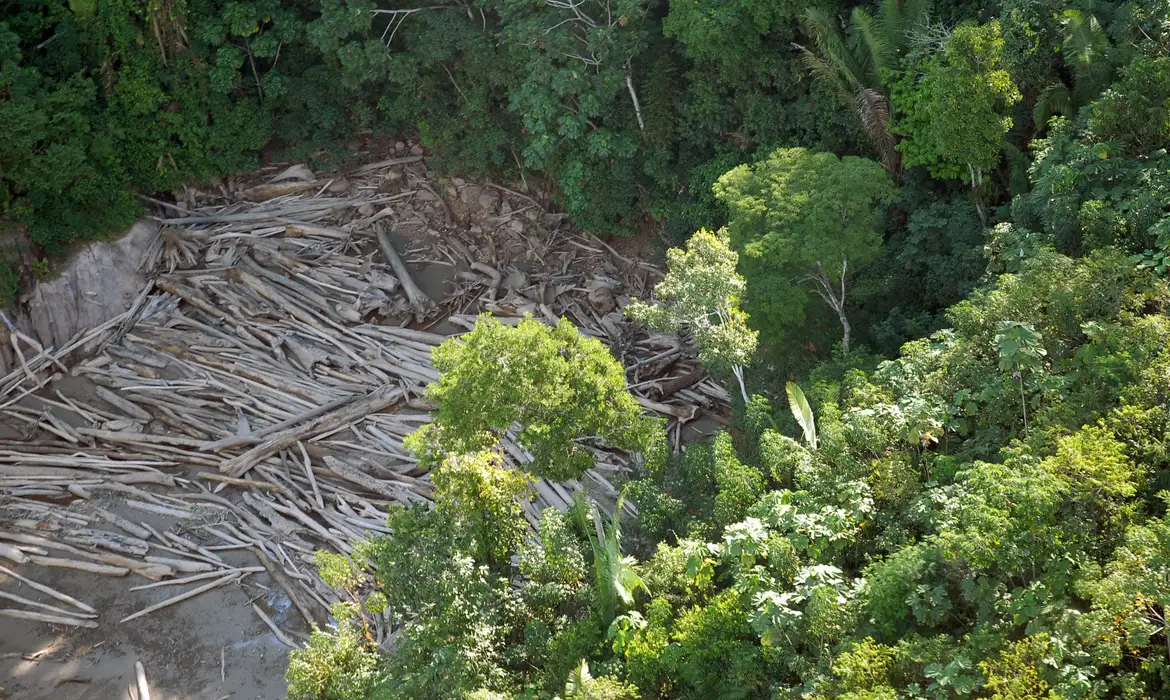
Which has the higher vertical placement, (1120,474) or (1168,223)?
(1168,223)

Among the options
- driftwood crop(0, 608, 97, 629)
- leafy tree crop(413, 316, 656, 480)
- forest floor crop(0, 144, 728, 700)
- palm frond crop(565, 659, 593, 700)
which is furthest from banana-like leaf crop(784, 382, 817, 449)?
driftwood crop(0, 608, 97, 629)

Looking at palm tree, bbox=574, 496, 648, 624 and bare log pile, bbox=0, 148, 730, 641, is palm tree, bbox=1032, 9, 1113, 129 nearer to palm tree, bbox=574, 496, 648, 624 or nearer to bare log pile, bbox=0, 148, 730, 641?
bare log pile, bbox=0, 148, 730, 641

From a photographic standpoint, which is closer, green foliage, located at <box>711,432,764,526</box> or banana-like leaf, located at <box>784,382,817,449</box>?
green foliage, located at <box>711,432,764,526</box>

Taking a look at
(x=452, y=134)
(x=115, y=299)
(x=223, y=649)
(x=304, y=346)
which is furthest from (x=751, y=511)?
(x=115, y=299)

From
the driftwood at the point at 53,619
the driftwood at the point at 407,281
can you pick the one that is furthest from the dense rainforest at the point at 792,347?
the driftwood at the point at 53,619

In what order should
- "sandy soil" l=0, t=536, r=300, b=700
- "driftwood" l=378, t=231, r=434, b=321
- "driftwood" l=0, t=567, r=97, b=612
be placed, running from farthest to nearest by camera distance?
"driftwood" l=378, t=231, r=434, b=321
"driftwood" l=0, t=567, r=97, b=612
"sandy soil" l=0, t=536, r=300, b=700

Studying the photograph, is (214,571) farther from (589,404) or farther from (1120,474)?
(1120,474)
